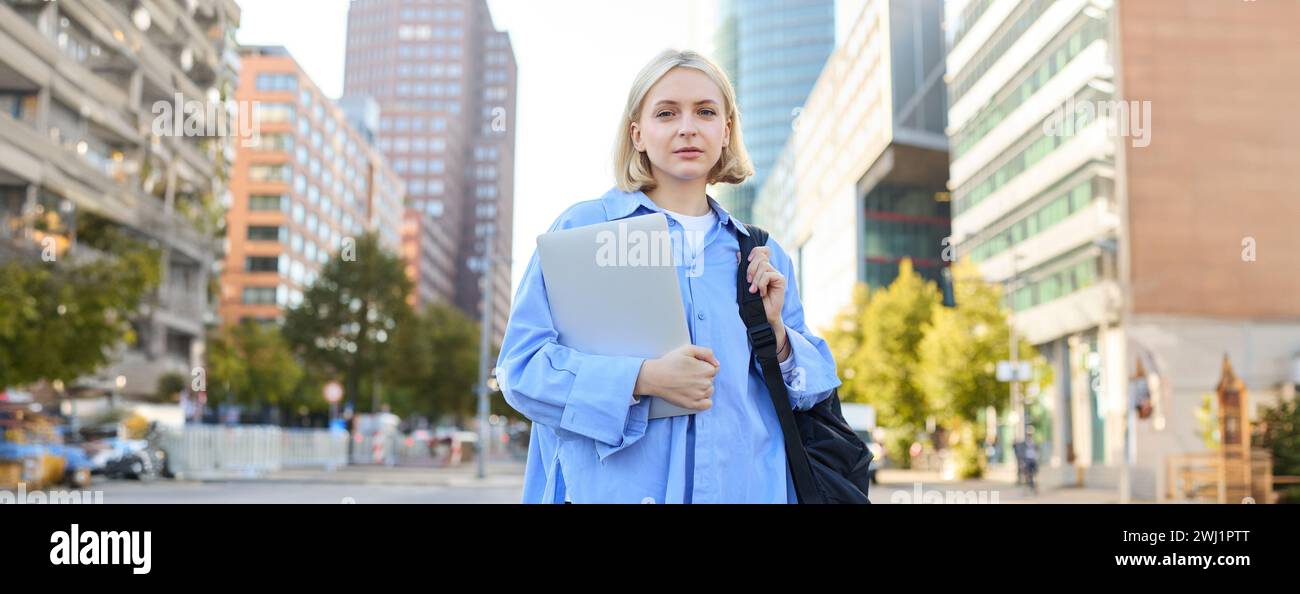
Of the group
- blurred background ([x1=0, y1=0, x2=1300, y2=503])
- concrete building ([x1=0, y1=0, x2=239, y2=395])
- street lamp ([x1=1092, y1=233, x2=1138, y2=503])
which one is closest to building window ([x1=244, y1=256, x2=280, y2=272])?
blurred background ([x1=0, y1=0, x2=1300, y2=503])

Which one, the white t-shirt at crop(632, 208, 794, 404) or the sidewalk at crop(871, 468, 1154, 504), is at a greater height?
the white t-shirt at crop(632, 208, 794, 404)

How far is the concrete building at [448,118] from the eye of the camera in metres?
19.8

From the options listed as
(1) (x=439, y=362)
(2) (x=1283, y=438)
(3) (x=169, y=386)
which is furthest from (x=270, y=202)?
(2) (x=1283, y=438)

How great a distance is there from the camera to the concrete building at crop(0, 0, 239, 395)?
1750 cm

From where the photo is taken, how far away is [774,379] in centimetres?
145

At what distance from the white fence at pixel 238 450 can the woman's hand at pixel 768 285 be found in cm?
2015

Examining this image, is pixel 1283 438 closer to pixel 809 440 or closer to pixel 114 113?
pixel 809 440

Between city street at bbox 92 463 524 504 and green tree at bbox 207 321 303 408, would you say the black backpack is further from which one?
green tree at bbox 207 321 303 408

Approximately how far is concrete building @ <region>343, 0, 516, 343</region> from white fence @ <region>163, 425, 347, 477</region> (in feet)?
18.4

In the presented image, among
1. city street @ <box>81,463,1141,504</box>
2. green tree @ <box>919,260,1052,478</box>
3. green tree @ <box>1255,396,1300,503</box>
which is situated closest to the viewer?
green tree @ <box>1255,396,1300,503</box>

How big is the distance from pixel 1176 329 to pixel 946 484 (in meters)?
8.78

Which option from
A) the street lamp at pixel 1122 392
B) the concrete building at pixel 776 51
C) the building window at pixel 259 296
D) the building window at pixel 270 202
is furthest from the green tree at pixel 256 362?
the street lamp at pixel 1122 392

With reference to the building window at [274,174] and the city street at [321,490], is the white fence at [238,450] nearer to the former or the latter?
the city street at [321,490]

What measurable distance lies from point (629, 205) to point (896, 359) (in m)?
32.1
